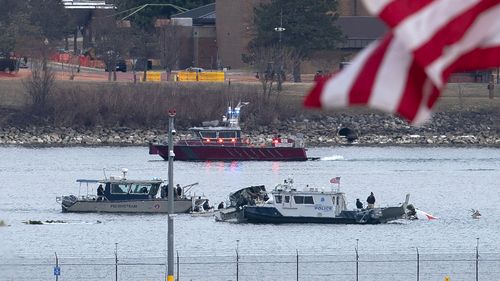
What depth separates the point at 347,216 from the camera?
74.3 meters

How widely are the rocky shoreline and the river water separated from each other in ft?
11.6

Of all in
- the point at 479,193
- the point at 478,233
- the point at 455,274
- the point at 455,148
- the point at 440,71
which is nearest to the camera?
the point at 440,71

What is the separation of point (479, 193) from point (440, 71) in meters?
88.6

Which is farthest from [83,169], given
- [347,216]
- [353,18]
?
[353,18]

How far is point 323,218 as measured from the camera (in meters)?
73.6

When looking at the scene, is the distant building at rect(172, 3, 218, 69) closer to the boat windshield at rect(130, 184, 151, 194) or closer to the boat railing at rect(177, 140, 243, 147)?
the boat railing at rect(177, 140, 243, 147)

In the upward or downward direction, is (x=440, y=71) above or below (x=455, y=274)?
above

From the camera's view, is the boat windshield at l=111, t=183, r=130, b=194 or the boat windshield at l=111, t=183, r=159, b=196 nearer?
the boat windshield at l=111, t=183, r=159, b=196

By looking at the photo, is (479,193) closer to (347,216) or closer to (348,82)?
(347,216)

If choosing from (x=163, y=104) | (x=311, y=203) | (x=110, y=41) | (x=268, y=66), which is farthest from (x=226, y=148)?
(x=110, y=41)

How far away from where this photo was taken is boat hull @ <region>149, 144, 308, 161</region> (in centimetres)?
11600

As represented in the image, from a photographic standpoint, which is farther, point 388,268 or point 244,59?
point 244,59

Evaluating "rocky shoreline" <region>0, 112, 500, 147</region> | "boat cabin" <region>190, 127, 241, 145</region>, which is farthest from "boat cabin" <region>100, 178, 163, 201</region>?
"rocky shoreline" <region>0, 112, 500, 147</region>

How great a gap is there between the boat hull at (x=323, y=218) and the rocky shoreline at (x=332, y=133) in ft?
191
